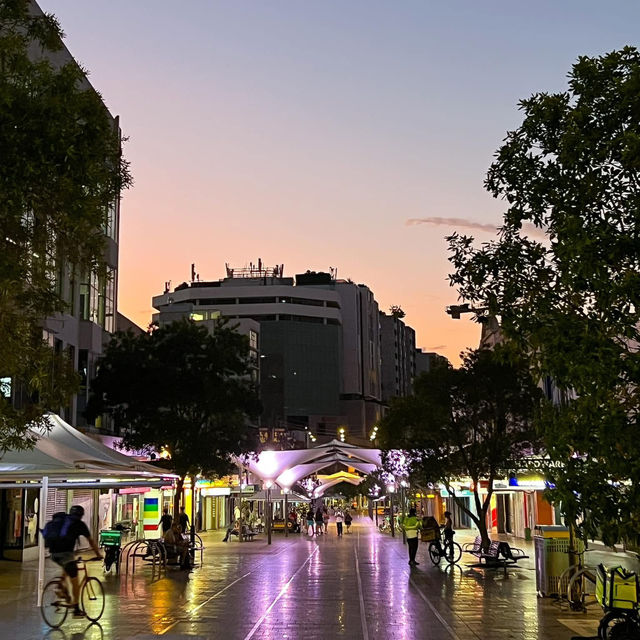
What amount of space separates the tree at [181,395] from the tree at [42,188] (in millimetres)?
24475

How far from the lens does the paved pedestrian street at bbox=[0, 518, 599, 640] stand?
14.6 metres

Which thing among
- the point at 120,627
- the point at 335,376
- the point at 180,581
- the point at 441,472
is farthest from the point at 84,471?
the point at 335,376

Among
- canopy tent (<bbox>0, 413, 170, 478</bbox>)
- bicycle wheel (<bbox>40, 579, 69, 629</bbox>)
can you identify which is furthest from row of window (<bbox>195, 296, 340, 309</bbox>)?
bicycle wheel (<bbox>40, 579, 69, 629</bbox>)

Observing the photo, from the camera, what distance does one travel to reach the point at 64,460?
1927 centimetres

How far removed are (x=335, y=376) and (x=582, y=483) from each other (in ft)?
461

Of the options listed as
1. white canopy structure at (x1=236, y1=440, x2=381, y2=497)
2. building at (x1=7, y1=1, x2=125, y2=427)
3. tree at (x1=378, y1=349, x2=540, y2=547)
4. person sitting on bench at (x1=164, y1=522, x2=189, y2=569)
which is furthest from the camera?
white canopy structure at (x1=236, y1=440, x2=381, y2=497)

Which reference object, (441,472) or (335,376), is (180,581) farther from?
(335,376)

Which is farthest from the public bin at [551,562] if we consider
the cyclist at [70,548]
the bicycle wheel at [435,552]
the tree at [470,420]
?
the tree at [470,420]

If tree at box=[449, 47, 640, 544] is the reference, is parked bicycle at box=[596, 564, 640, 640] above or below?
below

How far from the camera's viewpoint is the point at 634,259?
32.3 ft

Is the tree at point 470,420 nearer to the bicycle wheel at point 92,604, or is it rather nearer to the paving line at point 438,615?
the paving line at point 438,615

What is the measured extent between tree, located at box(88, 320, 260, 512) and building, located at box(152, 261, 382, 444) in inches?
3434

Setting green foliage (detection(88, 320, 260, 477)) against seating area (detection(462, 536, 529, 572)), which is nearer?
seating area (detection(462, 536, 529, 572))

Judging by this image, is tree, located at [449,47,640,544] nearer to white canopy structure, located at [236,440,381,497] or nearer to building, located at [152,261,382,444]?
white canopy structure, located at [236,440,381,497]
